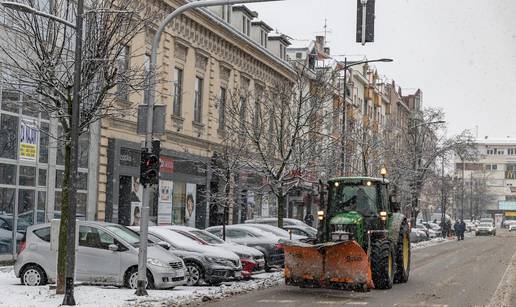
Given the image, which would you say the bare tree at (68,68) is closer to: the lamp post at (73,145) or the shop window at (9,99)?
the lamp post at (73,145)

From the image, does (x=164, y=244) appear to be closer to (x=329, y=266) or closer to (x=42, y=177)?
(x=329, y=266)

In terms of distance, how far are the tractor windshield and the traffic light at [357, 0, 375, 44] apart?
5.58m

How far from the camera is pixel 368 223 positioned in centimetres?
1855

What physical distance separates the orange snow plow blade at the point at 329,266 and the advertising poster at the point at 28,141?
1021 centimetres

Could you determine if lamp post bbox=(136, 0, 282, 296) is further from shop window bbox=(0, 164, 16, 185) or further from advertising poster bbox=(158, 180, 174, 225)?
advertising poster bbox=(158, 180, 174, 225)

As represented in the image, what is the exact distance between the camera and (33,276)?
17219 mm

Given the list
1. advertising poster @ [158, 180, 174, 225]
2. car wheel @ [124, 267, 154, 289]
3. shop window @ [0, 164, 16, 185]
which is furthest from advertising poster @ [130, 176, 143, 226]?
car wheel @ [124, 267, 154, 289]

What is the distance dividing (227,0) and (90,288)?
694cm

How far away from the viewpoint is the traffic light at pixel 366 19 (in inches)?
570

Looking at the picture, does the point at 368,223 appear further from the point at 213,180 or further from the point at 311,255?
the point at 213,180

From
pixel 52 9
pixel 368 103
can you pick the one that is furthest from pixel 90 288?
pixel 368 103

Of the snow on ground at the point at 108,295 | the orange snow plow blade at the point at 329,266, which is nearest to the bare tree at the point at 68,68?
the snow on ground at the point at 108,295

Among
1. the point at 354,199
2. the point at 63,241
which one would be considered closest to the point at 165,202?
the point at 354,199

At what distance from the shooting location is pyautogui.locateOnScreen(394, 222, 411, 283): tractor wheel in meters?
20.1
